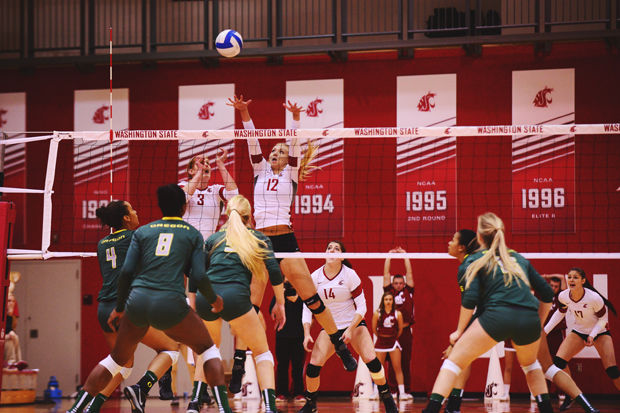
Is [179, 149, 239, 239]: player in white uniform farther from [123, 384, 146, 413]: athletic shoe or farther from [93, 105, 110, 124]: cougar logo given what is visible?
[93, 105, 110, 124]: cougar logo

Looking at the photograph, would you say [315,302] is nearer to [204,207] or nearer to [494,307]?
[204,207]

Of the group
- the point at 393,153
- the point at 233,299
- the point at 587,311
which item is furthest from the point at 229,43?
the point at 587,311

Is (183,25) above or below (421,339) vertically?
above

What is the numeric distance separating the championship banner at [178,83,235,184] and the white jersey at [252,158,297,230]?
5.88 meters

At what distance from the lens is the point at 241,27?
1421 cm

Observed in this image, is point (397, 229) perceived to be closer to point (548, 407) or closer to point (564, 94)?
point (564, 94)

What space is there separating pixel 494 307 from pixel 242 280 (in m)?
2.06

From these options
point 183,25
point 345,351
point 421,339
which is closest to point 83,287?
point 183,25

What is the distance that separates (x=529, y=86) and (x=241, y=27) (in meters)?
5.21

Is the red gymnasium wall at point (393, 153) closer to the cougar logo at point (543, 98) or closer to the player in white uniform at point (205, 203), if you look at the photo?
the cougar logo at point (543, 98)

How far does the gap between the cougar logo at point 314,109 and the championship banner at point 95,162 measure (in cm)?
332

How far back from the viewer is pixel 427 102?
1335cm

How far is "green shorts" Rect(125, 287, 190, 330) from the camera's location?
19.0 feet

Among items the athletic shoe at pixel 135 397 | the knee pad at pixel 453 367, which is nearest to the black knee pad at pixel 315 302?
the athletic shoe at pixel 135 397
